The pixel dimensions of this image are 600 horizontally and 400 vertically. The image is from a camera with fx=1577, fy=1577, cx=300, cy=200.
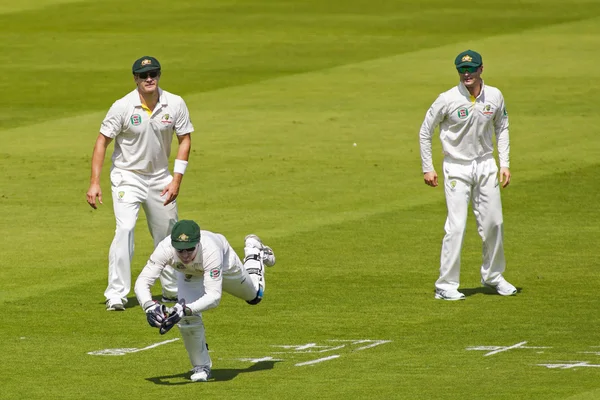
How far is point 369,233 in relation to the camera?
1883 centimetres

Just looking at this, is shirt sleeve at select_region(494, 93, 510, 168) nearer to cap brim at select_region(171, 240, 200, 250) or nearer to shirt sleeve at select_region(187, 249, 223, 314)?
shirt sleeve at select_region(187, 249, 223, 314)

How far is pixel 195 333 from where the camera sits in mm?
11719

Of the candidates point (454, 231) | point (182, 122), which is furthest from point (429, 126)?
point (182, 122)

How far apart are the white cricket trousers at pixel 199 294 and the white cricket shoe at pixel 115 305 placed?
2.09 m

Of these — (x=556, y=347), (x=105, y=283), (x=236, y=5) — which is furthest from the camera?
(x=236, y=5)

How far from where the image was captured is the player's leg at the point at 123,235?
14703 mm

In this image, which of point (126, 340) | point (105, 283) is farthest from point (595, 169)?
point (126, 340)

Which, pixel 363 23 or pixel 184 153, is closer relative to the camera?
pixel 184 153

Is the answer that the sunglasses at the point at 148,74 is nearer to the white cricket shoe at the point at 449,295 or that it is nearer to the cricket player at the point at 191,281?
the cricket player at the point at 191,281

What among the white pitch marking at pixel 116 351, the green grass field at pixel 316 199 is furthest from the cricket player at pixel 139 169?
the white pitch marking at pixel 116 351

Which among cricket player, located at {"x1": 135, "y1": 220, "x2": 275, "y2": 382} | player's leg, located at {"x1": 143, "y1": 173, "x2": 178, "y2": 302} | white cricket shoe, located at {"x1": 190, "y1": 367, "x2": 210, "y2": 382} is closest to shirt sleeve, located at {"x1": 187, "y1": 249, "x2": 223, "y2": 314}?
cricket player, located at {"x1": 135, "y1": 220, "x2": 275, "y2": 382}

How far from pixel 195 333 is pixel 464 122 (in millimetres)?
4329

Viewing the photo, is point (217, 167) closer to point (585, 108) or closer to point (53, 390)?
point (585, 108)

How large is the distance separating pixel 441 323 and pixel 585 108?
629 inches
